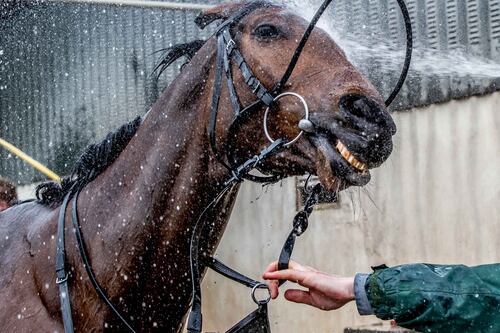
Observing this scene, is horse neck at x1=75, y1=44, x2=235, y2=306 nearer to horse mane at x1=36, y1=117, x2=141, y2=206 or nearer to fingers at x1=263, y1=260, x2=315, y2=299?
horse mane at x1=36, y1=117, x2=141, y2=206

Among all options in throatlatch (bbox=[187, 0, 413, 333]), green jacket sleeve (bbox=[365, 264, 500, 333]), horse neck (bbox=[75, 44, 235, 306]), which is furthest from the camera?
horse neck (bbox=[75, 44, 235, 306])

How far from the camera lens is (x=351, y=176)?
10.4 feet

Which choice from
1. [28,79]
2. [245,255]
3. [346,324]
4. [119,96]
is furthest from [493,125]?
[28,79]

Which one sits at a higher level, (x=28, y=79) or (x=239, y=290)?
(x=28, y=79)

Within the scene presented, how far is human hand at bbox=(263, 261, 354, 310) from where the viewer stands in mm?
2885

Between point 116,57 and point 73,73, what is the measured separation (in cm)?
99

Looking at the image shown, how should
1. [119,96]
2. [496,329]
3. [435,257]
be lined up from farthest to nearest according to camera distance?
[119,96]
[435,257]
[496,329]

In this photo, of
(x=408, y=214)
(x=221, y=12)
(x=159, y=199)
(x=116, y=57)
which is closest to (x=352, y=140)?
(x=159, y=199)

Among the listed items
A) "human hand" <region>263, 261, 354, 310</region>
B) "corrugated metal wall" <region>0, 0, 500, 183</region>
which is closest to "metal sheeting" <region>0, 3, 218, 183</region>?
"corrugated metal wall" <region>0, 0, 500, 183</region>

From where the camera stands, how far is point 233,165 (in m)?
3.49

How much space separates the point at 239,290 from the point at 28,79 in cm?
506

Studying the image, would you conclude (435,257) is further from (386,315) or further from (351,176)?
(386,315)

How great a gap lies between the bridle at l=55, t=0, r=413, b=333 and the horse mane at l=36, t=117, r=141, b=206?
0.86 feet

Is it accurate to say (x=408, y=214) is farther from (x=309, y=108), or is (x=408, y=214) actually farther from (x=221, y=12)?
(x=309, y=108)
